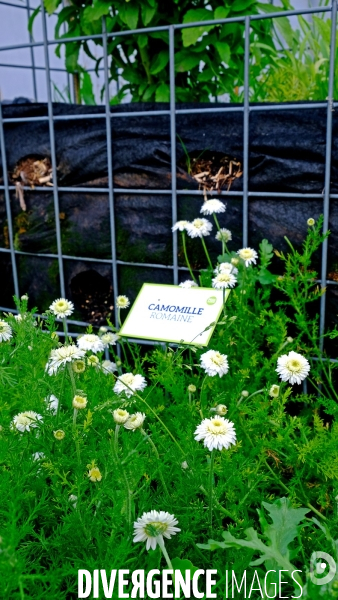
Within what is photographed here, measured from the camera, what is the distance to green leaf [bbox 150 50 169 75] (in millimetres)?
1459

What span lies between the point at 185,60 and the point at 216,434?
1032 mm

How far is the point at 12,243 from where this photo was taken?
1.54 m

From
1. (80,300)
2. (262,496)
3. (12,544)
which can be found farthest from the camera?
(80,300)

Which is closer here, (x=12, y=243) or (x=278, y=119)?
(x=278, y=119)

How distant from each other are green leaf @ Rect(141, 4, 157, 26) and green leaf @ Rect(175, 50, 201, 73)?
0.35 ft

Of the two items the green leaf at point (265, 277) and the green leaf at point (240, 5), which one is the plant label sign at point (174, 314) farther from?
the green leaf at point (240, 5)

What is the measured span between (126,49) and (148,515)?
1320 millimetres

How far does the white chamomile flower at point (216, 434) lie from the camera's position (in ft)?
2.32

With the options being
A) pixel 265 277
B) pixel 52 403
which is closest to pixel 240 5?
pixel 265 277

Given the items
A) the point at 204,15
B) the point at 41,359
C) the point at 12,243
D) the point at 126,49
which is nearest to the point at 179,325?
the point at 41,359

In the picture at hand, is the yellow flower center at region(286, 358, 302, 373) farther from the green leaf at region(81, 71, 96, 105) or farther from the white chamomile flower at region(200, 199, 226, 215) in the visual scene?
the green leaf at region(81, 71, 96, 105)

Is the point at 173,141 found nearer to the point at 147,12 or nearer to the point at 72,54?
the point at 147,12

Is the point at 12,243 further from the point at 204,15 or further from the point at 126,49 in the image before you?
the point at 204,15

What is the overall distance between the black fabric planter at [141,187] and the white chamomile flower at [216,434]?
21.7 inches
